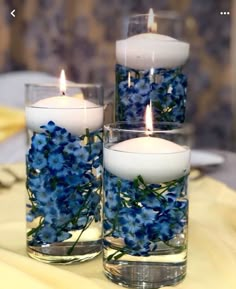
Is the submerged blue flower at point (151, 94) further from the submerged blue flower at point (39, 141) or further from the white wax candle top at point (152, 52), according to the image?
the submerged blue flower at point (39, 141)

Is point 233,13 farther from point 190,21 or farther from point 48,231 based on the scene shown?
point 48,231

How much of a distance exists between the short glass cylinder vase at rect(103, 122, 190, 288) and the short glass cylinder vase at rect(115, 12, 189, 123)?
118 mm

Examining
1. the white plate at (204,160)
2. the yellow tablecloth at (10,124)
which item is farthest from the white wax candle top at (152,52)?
the yellow tablecloth at (10,124)

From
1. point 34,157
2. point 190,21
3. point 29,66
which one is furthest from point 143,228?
point 190,21

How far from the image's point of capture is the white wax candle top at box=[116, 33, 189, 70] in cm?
63

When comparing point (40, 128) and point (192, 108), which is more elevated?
point (40, 128)

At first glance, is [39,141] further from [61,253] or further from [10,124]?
[10,124]

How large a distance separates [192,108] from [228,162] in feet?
4.60

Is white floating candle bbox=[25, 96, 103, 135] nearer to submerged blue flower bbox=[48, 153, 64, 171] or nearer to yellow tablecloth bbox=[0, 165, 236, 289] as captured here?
submerged blue flower bbox=[48, 153, 64, 171]

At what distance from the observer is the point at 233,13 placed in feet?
7.92

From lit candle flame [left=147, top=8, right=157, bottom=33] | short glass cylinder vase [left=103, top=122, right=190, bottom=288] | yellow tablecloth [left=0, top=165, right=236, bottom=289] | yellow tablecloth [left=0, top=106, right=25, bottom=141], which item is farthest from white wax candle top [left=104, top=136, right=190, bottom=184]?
yellow tablecloth [left=0, top=106, right=25, bottom=141]

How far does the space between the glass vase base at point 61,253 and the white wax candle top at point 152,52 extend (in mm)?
212

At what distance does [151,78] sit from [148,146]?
0.16 m

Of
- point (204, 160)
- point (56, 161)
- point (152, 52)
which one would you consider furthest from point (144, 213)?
point (204, 160)
